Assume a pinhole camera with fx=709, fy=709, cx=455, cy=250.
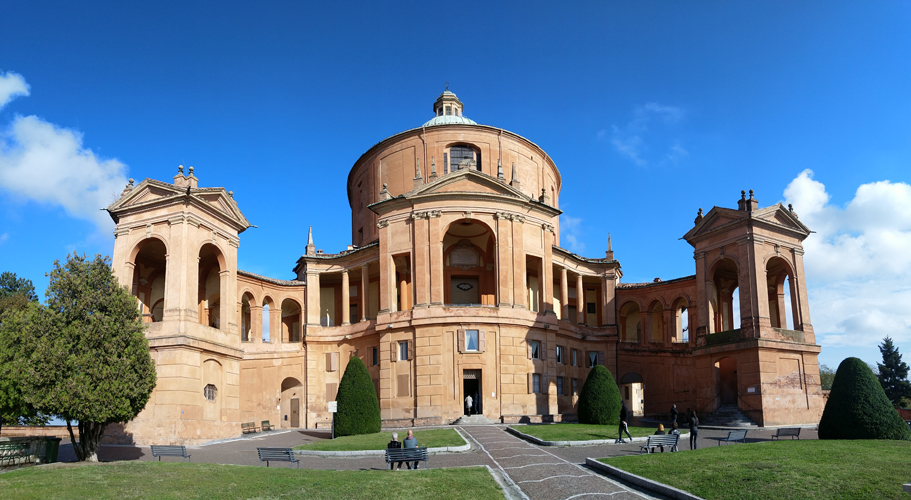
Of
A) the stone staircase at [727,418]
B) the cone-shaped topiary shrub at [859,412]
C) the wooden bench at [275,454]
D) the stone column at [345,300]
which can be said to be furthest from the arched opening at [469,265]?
the wooden bench at [275,454]

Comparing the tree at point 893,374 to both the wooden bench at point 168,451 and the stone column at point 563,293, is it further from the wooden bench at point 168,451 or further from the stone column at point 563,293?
the wooden bench at point 168,451

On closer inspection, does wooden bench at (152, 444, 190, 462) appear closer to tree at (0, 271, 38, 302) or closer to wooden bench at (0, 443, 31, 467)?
wooden bench at (0, 443, 31, 467)

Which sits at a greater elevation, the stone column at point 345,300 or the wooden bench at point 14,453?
the stone column at point 345,300

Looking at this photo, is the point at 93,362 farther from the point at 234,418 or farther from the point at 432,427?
the point at 432,427

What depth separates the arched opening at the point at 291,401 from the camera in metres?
47.6

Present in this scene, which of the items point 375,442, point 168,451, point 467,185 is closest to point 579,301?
point 467,185

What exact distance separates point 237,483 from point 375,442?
10507mm

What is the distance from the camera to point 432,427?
37000 millimetres

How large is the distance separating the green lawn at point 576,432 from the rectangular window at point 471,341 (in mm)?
7385

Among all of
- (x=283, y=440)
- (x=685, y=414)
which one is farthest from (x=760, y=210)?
(x=283, y=440)

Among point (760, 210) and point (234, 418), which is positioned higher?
point (760, 210)

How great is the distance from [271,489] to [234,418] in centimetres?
2102

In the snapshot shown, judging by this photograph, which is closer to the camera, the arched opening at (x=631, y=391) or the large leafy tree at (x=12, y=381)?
the large leafy tree at (x=12, y=381)

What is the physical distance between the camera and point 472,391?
139ft
